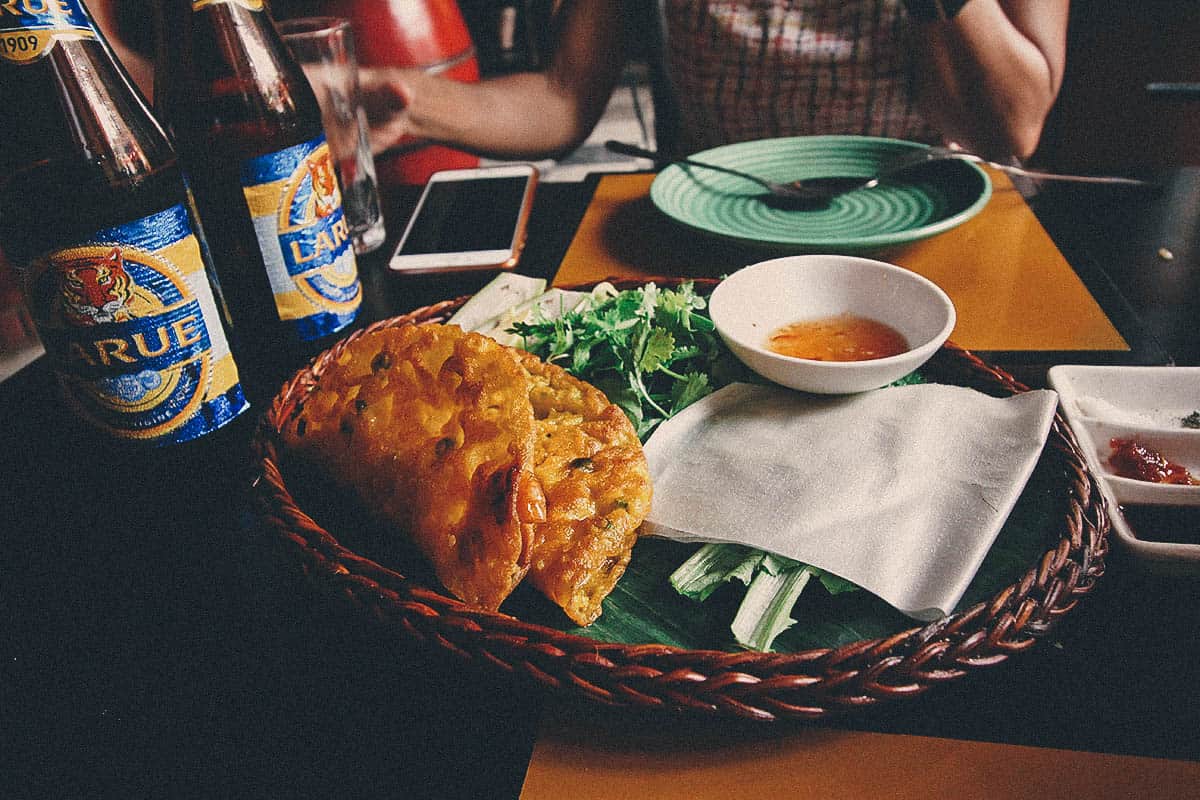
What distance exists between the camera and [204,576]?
83 centimetres

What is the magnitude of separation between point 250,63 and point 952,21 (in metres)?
1.71

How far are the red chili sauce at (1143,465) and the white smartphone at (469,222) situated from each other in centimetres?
99

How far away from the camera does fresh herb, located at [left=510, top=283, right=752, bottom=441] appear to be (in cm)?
101

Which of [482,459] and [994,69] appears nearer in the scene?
[482,459]

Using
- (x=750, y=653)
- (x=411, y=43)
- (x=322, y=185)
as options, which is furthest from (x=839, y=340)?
(x=411, y=43)

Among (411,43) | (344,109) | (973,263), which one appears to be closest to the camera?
(973,263)

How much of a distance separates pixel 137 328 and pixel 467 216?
802 mm

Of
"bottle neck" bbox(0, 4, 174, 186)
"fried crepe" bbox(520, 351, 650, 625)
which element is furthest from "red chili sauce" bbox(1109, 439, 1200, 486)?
"bottle neck" bbox(0, 4, 174, 186)

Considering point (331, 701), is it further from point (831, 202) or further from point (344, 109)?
point (831, 202)

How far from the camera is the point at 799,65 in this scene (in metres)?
2.19

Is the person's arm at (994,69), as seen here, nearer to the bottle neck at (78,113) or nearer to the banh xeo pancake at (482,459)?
the banh xeo pancake at (482,459)

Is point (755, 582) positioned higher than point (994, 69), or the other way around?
point (994, 69)

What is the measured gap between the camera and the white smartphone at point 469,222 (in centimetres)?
143

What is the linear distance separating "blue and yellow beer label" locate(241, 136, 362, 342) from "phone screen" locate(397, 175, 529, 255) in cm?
29
